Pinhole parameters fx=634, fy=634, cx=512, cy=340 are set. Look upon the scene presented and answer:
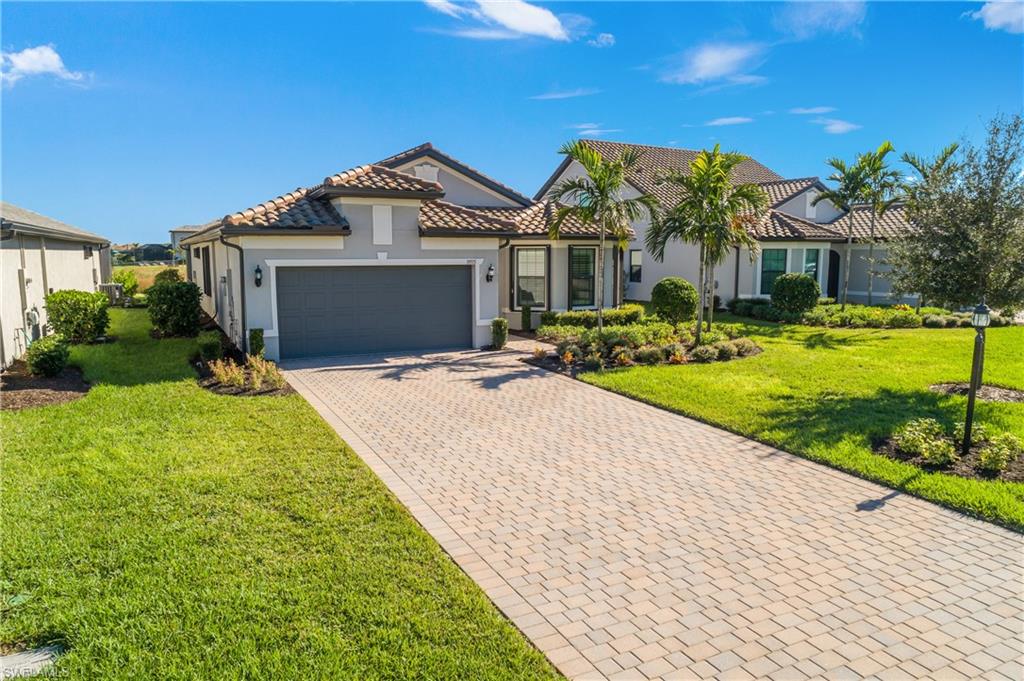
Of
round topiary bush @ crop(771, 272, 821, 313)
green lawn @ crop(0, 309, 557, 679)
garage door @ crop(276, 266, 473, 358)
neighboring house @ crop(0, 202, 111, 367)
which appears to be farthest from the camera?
round topiary bush @ crop(771, 272, 821, 313)

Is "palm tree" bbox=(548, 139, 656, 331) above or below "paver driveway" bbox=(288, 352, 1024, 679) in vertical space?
above

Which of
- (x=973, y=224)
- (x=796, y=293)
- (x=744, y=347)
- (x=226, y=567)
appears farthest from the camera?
(x=796, y=293)

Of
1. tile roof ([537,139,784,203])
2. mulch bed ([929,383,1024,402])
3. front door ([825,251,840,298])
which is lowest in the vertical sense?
mulch bed ([929,383,1024,402])

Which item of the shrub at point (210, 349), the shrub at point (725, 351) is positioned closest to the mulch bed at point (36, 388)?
the shrub at point (210, 349)

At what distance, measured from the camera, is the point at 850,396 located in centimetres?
1123

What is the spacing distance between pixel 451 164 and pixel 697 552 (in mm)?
17233

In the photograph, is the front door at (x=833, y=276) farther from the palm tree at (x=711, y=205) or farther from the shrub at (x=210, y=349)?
the shrub at (x=210, y=349)

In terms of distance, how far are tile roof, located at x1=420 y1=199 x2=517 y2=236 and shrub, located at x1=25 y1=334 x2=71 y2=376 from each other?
26.0 feet

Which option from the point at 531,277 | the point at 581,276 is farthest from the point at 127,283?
the point at 581,276

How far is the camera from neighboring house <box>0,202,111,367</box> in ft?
42.4

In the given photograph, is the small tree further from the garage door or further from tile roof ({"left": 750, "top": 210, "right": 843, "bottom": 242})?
tile roof ({"left": 750, "top": 210, "right": 843, "bottom": 242})

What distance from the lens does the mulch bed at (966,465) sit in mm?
7211

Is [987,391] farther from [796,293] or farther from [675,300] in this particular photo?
[796,293]

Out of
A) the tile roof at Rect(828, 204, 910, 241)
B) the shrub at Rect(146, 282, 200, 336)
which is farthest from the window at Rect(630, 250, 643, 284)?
the shrub at Rect(146, 282, 200, 336)
